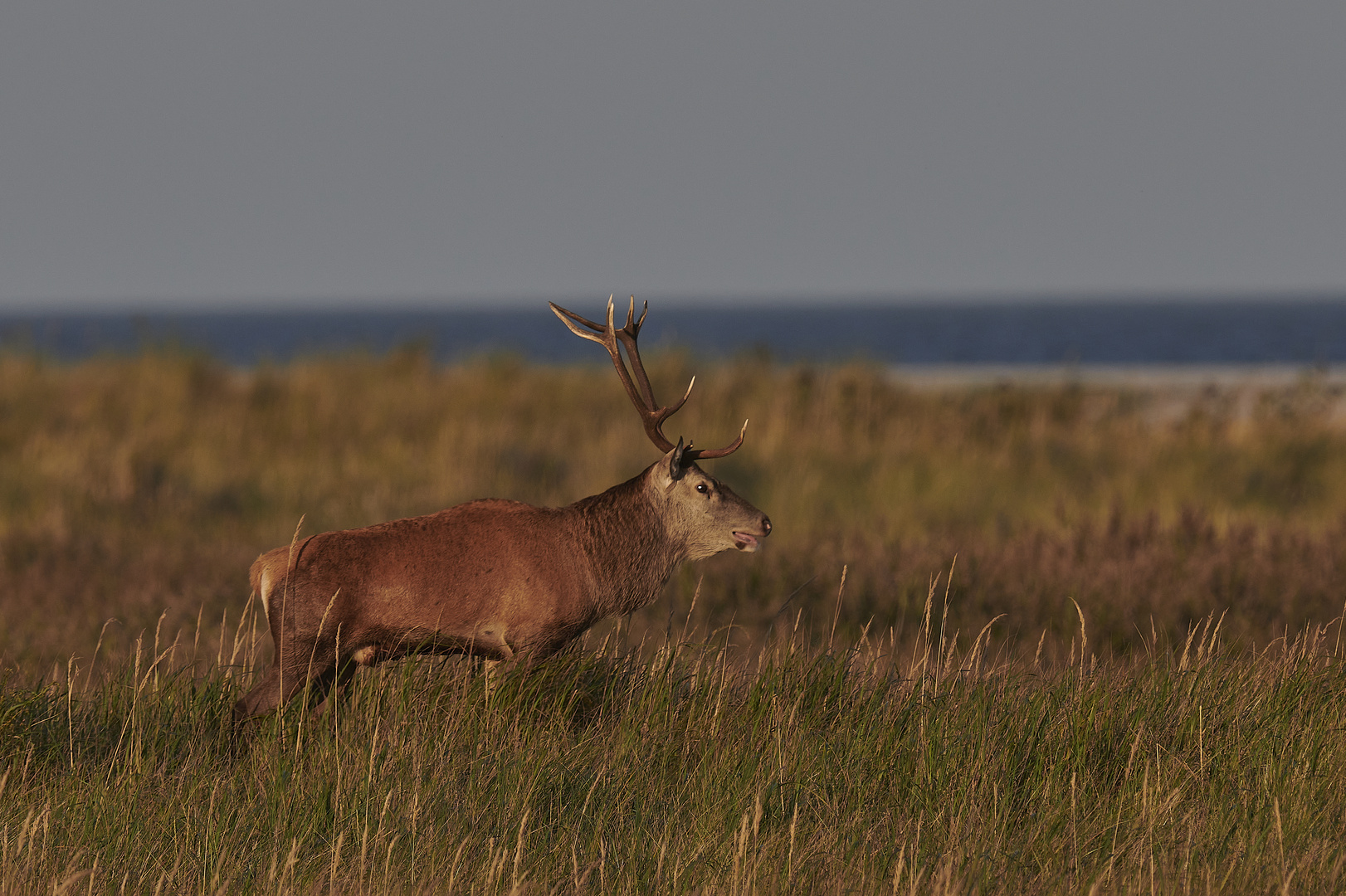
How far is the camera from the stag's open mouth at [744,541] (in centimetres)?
514

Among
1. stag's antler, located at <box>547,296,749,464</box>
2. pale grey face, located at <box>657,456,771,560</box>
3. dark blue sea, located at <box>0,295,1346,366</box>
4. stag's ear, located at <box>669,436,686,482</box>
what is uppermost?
stag's antler, located at <box>547,296,749,464</box>

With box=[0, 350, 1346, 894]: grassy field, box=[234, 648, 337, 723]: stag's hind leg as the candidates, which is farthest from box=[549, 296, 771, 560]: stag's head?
box=[234, 648, 337, 723]: stag's hind leg

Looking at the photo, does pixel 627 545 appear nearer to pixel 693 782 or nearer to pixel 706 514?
pixel 706 514

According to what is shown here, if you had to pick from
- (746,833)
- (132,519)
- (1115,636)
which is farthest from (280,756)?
(132,519)

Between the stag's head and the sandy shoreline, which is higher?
the stag's head

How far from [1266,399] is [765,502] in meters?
7.77

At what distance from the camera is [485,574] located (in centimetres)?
477

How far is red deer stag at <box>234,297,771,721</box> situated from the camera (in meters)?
4.67

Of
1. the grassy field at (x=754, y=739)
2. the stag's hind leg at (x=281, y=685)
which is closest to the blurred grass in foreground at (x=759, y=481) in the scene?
the grassy field at (x=754, y=739)

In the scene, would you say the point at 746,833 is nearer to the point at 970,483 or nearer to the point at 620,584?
the point at 620,584

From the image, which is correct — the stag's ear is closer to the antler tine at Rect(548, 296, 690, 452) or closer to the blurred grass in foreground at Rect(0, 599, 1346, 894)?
the antler tine at Rect(548, 296, 690, 452)

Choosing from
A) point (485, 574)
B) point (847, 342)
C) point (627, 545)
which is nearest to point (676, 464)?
point (627, 545)

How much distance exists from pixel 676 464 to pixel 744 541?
41 cm

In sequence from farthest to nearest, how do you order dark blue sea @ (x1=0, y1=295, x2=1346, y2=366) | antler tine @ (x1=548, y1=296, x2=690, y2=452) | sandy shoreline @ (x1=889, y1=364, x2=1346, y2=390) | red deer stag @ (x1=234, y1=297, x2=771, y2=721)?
dark blue sea @ (x1=0, y1=295, x2=1346, y2=366) → sandy shoreline @ (x1=889, y1=364, x2=1346, y2=390) → antler tine @ (x1=548, y1=296, x2=690, y2=452) → red deer stag @ (x1=234, y1=297, x2=771, y2=721)
